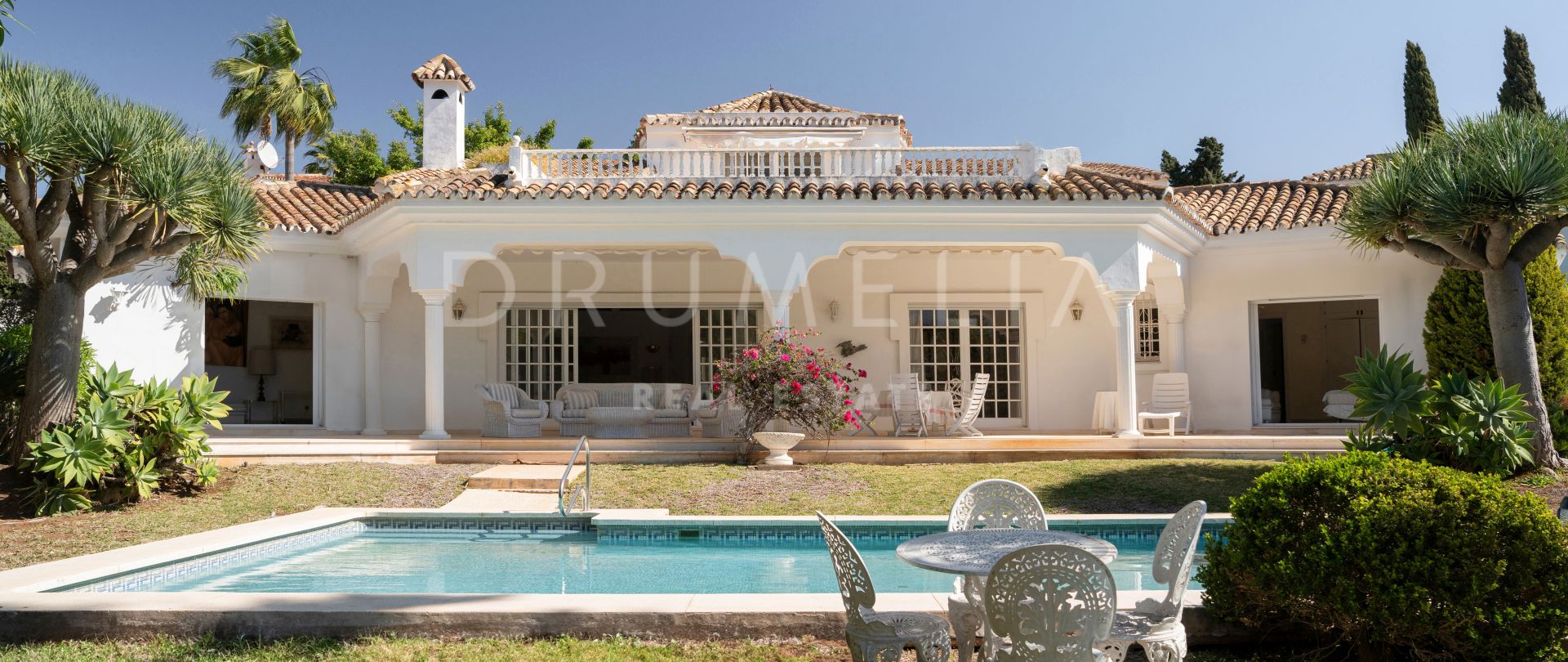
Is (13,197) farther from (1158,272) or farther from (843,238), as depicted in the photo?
(1158,272)

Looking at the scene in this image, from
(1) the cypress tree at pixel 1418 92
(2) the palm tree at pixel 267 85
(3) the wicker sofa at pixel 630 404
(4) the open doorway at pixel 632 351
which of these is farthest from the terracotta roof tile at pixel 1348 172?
(2) the palm tree at pixel 267 85

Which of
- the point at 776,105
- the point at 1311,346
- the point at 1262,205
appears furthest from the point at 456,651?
the point at 1311,346

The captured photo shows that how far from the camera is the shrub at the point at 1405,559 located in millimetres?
3727

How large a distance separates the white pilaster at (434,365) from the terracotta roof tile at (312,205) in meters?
1.45

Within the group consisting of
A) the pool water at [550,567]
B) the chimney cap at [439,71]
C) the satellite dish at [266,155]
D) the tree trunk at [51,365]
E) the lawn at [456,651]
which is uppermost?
the chimney cap at [439,71]

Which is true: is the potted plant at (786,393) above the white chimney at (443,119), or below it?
below

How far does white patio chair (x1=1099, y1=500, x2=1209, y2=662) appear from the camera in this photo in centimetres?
376

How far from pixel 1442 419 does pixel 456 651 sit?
8580 millimetres

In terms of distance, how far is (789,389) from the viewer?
1130 cm

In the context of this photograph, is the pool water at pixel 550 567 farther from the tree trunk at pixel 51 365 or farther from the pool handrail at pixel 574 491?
the tree trunk at pixel 51 365

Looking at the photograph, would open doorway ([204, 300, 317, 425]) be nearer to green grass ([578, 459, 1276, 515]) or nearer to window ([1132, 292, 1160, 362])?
green grass ([578, 459, 1276, 515])

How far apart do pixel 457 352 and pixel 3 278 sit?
6896 millimetres

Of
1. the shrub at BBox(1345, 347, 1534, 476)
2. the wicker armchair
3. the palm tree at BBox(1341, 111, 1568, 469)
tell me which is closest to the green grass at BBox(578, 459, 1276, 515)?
the shrub at BBox(1345, 347, 1534, 476)

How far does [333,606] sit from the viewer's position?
4699 millimetres
